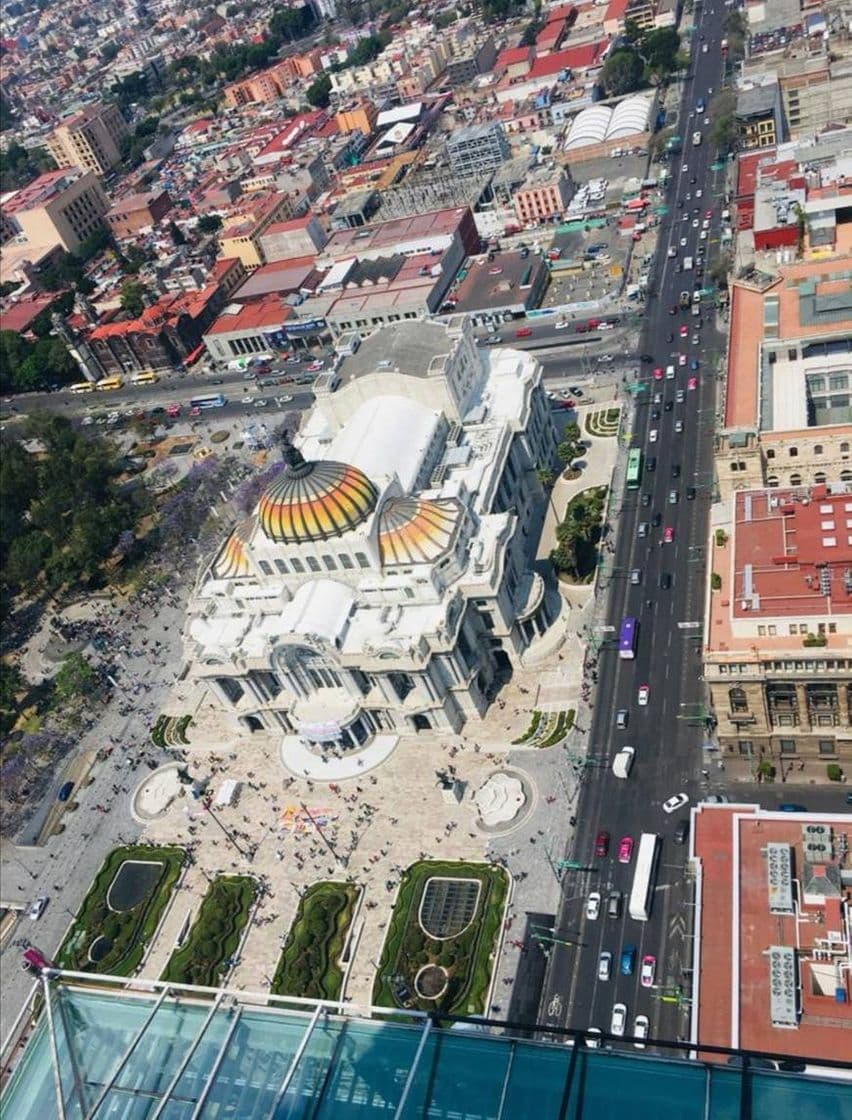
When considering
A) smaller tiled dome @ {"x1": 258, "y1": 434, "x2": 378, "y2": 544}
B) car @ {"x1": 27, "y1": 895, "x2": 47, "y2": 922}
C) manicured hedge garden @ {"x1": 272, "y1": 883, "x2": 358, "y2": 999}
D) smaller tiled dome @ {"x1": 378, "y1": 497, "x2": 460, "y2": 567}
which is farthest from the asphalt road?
Answer: car @ {"x1": 27, "y1": 895, "x2": 47, "y2": 922}

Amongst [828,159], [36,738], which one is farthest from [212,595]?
[828,159]

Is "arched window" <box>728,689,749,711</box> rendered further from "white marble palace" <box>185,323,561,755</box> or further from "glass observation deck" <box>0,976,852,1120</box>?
"glass observation deck" <box>0,976,852,1120</box>

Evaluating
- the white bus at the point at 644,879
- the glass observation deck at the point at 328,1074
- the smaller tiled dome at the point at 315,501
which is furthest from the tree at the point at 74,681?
the glass observation deck at the point at 328,1074

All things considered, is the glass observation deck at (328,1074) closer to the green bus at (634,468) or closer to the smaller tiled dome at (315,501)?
the smaller tiled dome at (315,501)

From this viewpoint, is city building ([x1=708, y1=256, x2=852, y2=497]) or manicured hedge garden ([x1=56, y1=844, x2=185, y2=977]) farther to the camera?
city building ([x1=708, y1=256, x2=852, y2=497])

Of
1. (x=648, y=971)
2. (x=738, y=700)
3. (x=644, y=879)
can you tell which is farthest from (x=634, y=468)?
(x=648, y=971)

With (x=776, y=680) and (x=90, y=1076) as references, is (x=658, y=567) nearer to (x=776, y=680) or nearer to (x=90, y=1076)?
(x=776, y=680)

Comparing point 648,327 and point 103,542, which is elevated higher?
point 648,327
